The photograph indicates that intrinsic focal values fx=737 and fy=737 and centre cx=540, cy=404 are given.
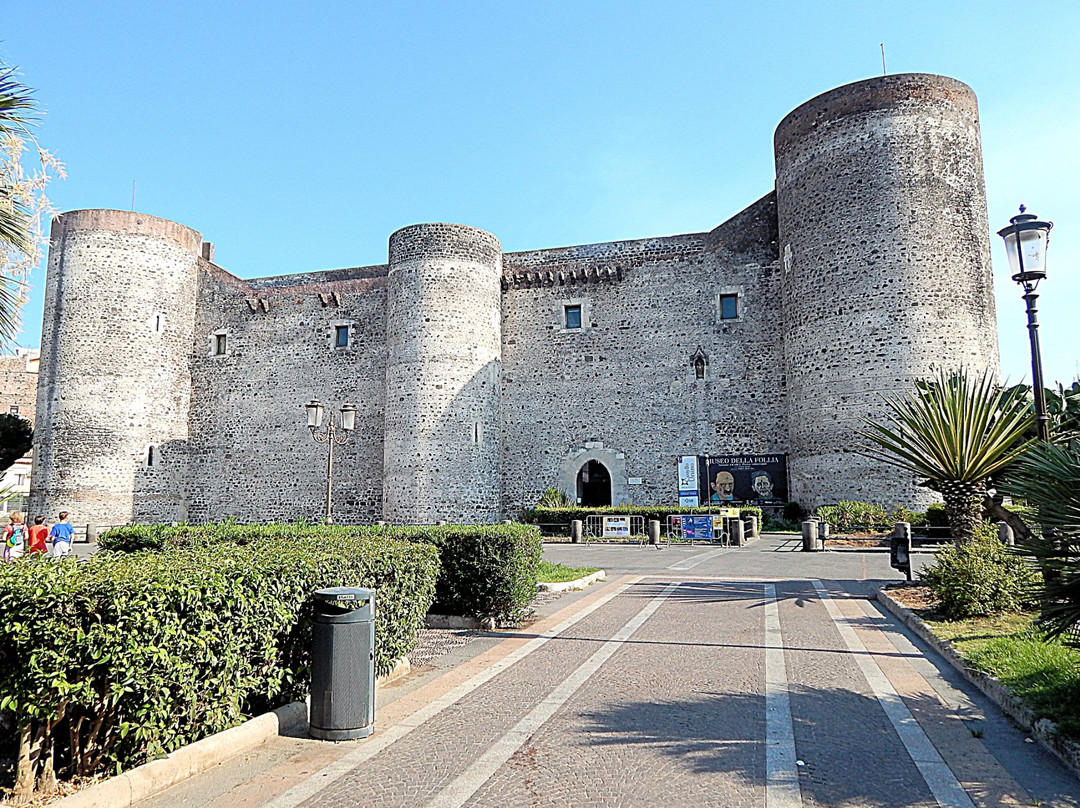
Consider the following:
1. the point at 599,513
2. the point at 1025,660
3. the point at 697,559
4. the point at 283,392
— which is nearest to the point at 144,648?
the point at 1025,660

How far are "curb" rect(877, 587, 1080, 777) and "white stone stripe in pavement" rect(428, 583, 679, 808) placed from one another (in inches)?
121

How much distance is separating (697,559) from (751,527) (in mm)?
6899

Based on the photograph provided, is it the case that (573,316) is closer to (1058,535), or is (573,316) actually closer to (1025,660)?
(1025,660)

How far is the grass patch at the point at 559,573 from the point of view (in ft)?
39.5

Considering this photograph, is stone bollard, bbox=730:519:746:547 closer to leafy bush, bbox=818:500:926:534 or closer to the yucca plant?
leafy bush, bbox=818:500:926:534

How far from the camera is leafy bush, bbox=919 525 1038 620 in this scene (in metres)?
8.20

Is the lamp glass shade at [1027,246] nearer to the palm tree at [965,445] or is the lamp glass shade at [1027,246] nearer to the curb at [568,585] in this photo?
the palm tree at [965,445]

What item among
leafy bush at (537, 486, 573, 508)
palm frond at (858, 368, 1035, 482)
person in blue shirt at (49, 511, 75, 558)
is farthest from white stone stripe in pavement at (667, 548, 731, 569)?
person in blue shirt at (49, 511, 75, 558)

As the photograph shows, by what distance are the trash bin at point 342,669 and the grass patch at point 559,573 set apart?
670cm

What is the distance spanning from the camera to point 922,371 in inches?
875

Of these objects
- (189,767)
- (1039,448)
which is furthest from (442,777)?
(1039,448)

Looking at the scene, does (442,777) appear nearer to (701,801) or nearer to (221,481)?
(701,801)

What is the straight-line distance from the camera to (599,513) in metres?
24.7

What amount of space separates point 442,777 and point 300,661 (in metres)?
1.53
